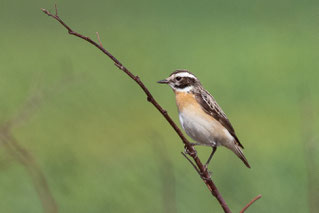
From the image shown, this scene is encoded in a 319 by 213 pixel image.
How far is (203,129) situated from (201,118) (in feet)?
0.50

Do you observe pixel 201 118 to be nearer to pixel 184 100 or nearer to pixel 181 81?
pixel 184 100

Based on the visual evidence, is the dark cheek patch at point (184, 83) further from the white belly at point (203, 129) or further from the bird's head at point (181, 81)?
the white belly at point (203, 129)

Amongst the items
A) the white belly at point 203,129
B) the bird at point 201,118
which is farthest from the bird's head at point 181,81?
the white belly at point 203,129

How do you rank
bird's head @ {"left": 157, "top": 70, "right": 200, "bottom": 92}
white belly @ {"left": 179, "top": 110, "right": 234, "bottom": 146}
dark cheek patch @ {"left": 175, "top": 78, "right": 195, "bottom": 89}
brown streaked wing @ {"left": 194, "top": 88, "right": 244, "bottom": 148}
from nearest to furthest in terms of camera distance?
bird's head @ {"left": 157, "top": 70, "right": 200, "bottom": 92} → dark cheek patch @ {"left": 175, "top": 78, "right": 195, "bottom": 89} → white belly @ {"left": 179, "top": 110, "right": 234, "bottom": 146} → brown streaked wing @ {"left": 194, "top": 88, "right": 244, "bottom": 148}

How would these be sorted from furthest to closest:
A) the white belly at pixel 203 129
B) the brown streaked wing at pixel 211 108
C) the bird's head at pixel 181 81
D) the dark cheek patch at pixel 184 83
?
1. the brown streaked wing at pixel 211 108
2. the white belly at pixel 203 129
3. the dark cheek patch at pixel 184 83
4. the bird's head at pixel 181 81

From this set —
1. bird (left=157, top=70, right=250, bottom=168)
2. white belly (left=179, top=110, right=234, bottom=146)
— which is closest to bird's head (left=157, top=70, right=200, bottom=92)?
bird (left=157, top=70, right=250, bottom=168)

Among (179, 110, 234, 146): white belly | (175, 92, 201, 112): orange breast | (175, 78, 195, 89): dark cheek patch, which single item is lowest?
(179, 110, 234, 146): white belly

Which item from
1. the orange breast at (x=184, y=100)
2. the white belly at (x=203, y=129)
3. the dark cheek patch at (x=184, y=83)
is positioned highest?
the dark cheek patch at (x=184, y=83)

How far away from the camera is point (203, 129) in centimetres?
486

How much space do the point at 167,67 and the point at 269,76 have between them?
2.59 m

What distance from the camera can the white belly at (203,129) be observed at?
4840mm

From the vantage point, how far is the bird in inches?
191

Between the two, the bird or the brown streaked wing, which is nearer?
the bird

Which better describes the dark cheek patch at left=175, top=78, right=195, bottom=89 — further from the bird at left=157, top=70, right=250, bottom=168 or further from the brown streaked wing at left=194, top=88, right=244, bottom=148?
the brown streaked wing at left=194, top=88, right=244, bottom=148
